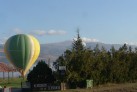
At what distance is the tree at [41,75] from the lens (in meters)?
53.5

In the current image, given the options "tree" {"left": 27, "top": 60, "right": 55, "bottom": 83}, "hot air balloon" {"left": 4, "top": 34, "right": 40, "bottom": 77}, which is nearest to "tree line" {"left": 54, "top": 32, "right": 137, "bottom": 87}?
"tree" {"left": 27, "top": 60, "right": 55, "bottom": 83}

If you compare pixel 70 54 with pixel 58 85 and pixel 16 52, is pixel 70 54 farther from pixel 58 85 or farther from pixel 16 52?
pixel 16 52

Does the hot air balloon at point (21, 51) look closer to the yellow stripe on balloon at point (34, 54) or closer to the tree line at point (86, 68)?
the yellow stripe on balloon at point (34, 54)

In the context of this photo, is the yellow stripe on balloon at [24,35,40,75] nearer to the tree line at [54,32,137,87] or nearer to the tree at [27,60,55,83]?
the tree line at [54,32,137,87]

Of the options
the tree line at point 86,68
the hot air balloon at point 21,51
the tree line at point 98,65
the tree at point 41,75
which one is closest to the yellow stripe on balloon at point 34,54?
the hot air balloon at point 21,51

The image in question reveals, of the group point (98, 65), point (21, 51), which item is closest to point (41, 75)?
point (98, 65)

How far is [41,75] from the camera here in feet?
176

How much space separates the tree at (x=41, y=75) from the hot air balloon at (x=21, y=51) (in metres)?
12.3

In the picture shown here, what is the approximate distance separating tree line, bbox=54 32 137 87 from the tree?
51.1 inches

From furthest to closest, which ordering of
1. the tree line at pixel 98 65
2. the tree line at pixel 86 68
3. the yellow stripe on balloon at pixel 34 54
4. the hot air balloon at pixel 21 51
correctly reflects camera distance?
the yellow stripe on balloon at pixel 34 54, the hot air balloon at pixel 21 51, the tree line at pixel 98 65, the tree line at pixel 86 68

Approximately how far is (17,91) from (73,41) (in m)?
25.2

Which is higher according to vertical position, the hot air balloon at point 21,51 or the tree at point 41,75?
the hot air balloon at point 21,51

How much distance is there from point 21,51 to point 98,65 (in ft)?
49.9

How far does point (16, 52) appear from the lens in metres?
66.0
